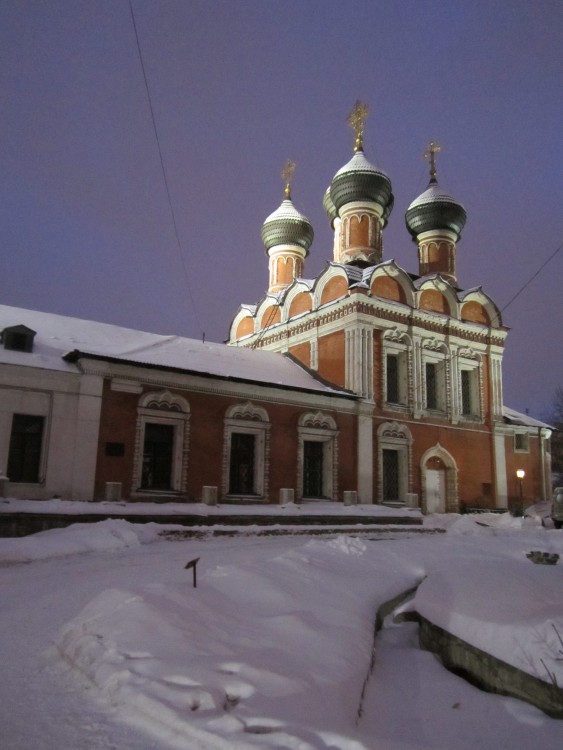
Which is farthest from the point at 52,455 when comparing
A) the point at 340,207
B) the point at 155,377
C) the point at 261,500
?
the point at 340,207

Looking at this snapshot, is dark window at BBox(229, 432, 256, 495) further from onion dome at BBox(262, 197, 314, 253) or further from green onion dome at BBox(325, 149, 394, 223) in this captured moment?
onion dome at BBox(262, 197, 314, 253)

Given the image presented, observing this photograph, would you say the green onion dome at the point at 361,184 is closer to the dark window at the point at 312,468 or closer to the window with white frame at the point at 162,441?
the dark window at the point at 312,468

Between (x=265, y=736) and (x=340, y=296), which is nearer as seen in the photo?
(x=265, y=736)

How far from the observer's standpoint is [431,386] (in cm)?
2261

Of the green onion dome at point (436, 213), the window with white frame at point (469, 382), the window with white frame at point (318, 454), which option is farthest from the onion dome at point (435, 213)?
the window with white frame at point (318, 454)

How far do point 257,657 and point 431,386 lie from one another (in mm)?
19402

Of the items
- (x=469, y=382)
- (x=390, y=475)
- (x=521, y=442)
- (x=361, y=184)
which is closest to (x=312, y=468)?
(x=390, y=475)

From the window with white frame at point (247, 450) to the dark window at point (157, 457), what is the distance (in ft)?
5.23

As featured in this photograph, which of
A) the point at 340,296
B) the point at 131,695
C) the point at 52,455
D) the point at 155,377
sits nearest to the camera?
the point at 131,695

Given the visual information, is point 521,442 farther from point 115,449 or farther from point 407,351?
point 115,449

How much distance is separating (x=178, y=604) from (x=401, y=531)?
1292 centimetres

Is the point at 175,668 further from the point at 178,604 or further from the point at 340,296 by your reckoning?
the point at 340,296

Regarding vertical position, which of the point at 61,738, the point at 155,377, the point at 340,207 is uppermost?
the point at 340,207

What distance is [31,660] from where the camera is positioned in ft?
14.0
